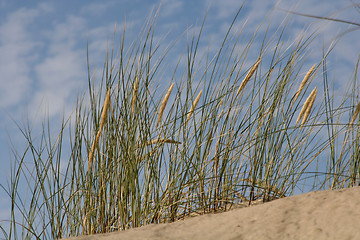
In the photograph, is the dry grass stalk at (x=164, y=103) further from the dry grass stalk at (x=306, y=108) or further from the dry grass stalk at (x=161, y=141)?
the dry grass stalk at (x=306, y=108)

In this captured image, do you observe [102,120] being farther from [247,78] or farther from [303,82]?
[303,82]

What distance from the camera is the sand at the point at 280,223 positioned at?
4.00 feet

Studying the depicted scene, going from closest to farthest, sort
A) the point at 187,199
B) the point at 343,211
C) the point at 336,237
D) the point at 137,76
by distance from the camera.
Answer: the point at 336,237
the point at 343,211
the point at 187,199
the point at 137,76

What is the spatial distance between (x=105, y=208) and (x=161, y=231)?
0.76 meters

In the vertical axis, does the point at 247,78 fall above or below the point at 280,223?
above

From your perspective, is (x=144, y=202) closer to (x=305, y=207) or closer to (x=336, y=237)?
(x=305, y=207)

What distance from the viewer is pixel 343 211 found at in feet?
4.25

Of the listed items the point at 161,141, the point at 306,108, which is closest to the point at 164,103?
the point at 161,141

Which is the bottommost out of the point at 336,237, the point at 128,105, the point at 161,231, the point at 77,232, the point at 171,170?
the point at 336,237

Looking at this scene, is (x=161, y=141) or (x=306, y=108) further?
(x=306, y=108)

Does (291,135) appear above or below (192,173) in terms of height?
above

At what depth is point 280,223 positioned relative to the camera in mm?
1278

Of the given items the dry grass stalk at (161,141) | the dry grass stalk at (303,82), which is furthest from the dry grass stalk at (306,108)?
the dry grass stalk at (161,141)

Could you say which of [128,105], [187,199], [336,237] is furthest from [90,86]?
[336,237]
